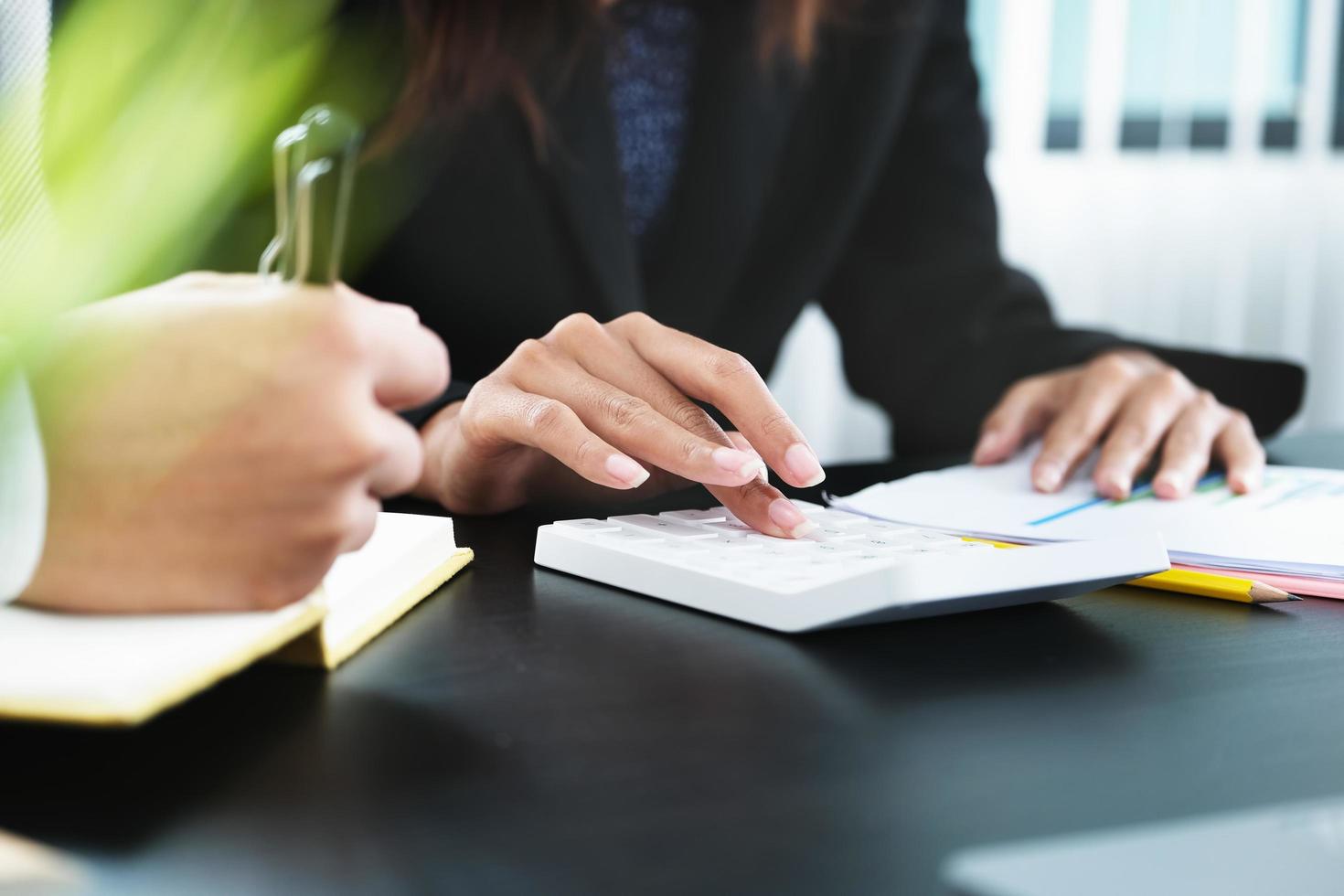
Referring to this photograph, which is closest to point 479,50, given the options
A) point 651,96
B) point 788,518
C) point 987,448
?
point 651,96

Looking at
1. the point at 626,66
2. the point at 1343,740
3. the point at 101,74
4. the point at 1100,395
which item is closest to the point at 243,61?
the point at 101,74

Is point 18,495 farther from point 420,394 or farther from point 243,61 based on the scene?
point 243,61

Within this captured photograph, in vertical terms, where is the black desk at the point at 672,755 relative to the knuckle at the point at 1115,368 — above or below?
above

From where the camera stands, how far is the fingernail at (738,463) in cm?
46

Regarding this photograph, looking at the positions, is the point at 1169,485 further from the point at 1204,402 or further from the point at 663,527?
the point at 663,527

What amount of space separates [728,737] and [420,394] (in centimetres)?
12

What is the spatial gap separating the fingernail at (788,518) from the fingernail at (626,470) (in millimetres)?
53

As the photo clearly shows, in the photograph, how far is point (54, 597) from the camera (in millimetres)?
311

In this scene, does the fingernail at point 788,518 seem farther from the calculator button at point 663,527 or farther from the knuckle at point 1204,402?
the knuckle at point 1204,402

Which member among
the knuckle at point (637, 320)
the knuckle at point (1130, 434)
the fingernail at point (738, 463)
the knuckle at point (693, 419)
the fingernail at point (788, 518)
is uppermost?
the knuckle at point (637, 320)

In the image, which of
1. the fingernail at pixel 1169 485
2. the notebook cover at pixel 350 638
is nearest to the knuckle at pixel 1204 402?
the fingernail at pixel 1169 485

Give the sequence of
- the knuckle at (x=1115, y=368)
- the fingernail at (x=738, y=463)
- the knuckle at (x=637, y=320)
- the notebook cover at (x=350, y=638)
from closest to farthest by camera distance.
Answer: the notebook cover at (x=350, y=638) → the fingernail at (x=738, y=463) → the knuckle at (x=637, y=320) → the knuckle at (x=1115, y=368)

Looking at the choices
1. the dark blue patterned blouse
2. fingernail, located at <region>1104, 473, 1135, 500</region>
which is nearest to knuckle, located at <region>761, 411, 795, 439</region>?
fingernail, located at <region>1104, 473, 1135, 500</region>

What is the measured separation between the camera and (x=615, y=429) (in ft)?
1.70
